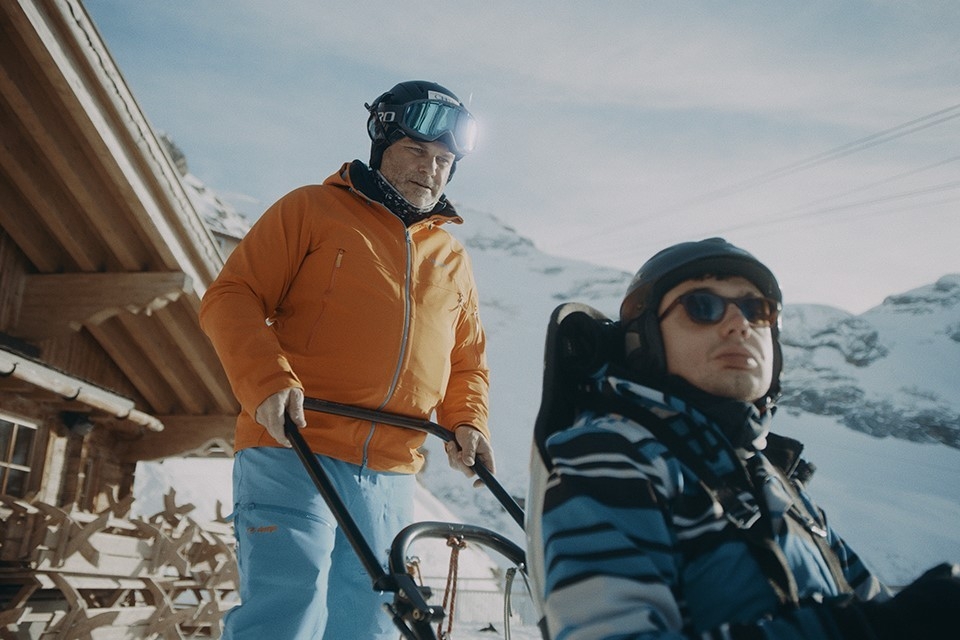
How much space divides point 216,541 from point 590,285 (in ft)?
426

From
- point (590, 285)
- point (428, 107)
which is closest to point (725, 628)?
point (428, 107)

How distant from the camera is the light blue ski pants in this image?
252cm

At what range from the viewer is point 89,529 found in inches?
257

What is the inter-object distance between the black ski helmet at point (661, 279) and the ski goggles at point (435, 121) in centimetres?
159

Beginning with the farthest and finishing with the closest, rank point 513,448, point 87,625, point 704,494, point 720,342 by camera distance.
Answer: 1. point 513,448
2. point 87,625
3. point 720,342
4. point 704,494

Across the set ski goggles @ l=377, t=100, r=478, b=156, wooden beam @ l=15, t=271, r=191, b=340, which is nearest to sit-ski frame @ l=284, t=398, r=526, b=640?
ski goggles @ l=377, t=100, r=478, b=156

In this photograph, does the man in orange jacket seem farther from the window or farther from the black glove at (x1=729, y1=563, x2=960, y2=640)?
the window

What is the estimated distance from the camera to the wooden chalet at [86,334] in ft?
20.2

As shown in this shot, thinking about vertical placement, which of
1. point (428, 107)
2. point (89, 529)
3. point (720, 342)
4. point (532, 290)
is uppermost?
point (532, 290)

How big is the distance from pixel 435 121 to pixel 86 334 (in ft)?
21.4

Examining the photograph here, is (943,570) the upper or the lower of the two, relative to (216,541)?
upper

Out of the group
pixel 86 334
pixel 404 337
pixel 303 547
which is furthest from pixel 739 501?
pixel 86 334

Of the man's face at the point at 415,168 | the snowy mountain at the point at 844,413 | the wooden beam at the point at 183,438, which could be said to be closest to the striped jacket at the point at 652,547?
the man's face at the point at 415,168

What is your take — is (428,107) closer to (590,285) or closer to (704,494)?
(704,494)
